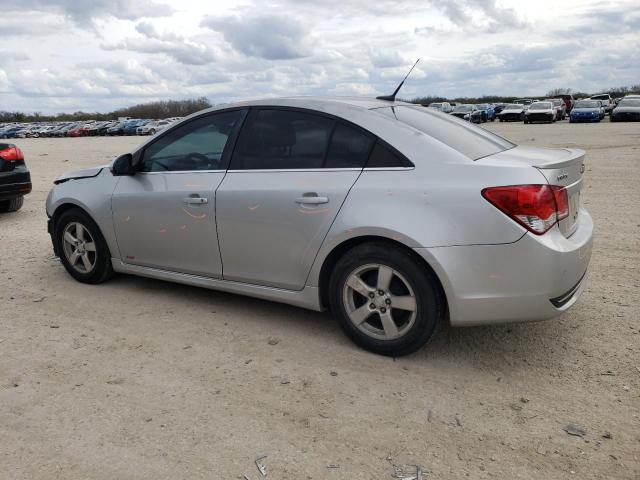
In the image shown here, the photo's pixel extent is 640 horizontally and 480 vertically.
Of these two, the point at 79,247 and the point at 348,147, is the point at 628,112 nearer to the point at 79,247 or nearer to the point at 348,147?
the point at 348,147

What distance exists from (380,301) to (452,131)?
4.27 feet

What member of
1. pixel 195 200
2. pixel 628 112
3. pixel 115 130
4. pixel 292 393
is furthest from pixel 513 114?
pixel 292 393

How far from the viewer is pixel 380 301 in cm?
365

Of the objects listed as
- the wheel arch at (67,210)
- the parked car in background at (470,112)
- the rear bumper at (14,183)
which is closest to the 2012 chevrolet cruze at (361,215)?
the wheel arch at (67,210)

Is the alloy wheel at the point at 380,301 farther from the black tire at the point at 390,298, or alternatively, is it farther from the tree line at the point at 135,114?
the tree line at the point at 135,114

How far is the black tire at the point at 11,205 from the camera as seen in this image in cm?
936

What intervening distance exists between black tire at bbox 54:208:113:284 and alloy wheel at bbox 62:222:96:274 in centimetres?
2

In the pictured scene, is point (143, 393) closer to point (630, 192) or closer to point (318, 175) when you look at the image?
point (318, 175)

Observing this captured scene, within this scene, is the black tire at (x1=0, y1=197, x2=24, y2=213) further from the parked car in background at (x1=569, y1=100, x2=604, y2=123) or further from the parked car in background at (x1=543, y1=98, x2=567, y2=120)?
the parked car in background at (x1=543, y1=98, x2=567, y2=120)

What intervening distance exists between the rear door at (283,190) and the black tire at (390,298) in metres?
0.27

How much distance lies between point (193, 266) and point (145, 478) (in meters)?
2.14

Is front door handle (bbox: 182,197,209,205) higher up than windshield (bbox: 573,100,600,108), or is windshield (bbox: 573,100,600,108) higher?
front door handle (bbox: 182,197,209,205)

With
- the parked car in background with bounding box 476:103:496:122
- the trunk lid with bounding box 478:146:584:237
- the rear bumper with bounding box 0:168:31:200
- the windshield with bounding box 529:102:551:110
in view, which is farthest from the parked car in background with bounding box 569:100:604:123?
the trunk lid with bounding box 478:146:584:237

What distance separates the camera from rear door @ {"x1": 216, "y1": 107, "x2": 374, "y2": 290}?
12.5ft
